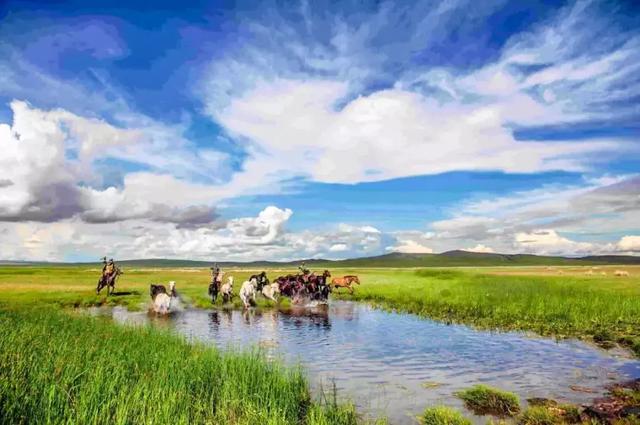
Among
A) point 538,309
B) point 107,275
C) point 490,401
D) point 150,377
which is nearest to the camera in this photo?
point 150,377

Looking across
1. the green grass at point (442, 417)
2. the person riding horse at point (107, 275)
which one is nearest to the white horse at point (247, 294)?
the person riding horse at point (107, 275)

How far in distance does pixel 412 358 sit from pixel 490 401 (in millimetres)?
5786

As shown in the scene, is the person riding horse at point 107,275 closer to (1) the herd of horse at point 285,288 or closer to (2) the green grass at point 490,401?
(1) the herd of horse at point 285,288

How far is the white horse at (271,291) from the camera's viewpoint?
126ft

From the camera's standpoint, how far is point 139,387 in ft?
28.6

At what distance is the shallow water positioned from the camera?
13.0 metres

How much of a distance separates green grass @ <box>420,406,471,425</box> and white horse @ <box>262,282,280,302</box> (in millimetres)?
28010

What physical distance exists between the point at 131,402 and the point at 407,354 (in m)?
11.9

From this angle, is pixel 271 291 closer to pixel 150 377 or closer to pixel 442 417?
pixel 150 377

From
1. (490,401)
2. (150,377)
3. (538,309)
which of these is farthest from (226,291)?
(490,401)

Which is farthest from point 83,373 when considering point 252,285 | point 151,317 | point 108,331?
point 252,285

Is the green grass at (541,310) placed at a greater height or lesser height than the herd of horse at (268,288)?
lesser

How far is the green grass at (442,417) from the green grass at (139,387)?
1935 millimetres

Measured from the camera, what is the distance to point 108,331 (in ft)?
56.3
